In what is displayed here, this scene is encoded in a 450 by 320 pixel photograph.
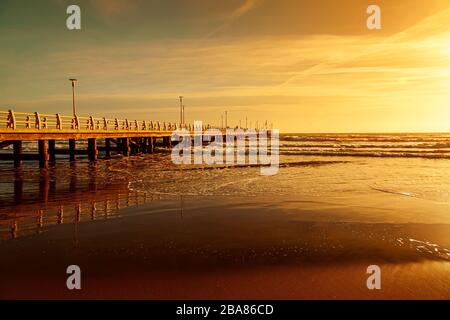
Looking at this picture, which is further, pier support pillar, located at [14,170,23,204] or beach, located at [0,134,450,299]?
pier support pillar, located at [14,170,23,204]

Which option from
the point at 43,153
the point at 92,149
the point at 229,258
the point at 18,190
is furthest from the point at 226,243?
the point at 92,149

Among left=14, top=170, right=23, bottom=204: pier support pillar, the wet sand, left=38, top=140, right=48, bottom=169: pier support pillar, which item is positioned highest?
left=38, top=140, right=48, bottom=169: pier support pillar

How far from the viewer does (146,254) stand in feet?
19.6

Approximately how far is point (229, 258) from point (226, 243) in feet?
2.69

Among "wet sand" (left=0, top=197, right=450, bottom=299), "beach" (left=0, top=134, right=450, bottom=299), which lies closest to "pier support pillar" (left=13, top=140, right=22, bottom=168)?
"beach" (left=0, top=134, right=450, bottom=299)

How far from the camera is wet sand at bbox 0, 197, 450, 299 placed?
463 centimetres

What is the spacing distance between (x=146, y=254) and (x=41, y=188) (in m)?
9.04

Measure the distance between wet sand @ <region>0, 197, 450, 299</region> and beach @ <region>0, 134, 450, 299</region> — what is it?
18 mm

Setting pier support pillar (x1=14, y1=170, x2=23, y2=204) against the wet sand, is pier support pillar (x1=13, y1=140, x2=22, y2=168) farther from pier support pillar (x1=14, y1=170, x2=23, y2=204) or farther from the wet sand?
the wet sand

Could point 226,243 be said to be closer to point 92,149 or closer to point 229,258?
point 229,258

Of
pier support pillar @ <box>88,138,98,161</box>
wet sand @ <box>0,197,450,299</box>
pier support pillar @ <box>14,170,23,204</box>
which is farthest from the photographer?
pier support pillar @ <box>88,138,98,161</box>

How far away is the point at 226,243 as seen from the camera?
6590mm
